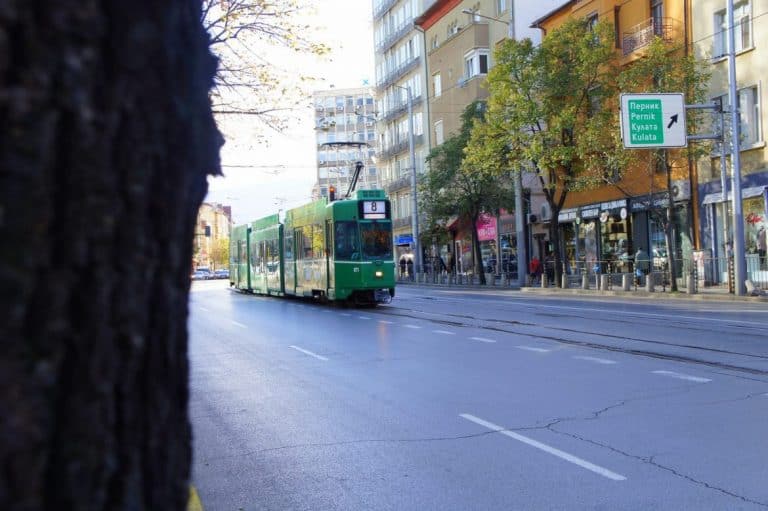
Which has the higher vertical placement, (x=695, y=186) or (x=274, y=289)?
(x=695, y=186)

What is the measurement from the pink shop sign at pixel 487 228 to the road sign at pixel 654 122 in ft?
76.4

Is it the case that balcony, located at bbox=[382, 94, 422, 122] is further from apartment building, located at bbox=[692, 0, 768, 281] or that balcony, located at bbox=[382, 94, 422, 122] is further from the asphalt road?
the asphalt road

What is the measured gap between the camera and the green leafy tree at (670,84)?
27.2 meters

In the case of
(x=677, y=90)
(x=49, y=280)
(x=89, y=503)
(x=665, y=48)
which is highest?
(x=665, y=48)

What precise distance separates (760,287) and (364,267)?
41.0ft

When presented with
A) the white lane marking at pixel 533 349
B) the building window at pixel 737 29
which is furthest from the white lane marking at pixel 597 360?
the building window at pixel 737 29

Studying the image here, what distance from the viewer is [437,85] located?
195 ft

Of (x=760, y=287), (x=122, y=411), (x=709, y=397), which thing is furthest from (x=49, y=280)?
(x=760, y=287)

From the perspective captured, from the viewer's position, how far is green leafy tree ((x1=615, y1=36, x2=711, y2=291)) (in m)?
27.2

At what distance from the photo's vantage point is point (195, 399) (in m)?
9.71

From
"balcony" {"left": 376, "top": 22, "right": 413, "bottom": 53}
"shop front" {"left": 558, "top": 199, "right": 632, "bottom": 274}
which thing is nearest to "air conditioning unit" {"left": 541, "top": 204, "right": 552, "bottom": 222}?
"shop front" {"left": 558, "top": 199, "right": 632, "bottom": 274}

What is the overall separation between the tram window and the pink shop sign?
2488 centimetres

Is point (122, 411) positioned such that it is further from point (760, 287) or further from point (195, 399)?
point (760, 287)

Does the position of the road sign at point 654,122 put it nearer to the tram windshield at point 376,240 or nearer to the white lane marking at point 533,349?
the tram windshield at point 376,240
